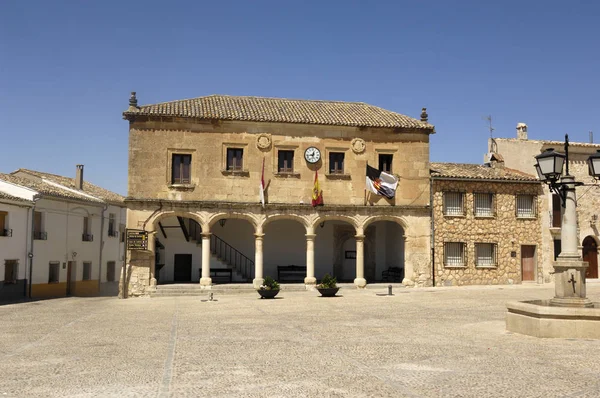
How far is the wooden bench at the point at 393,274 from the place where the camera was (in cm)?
2828

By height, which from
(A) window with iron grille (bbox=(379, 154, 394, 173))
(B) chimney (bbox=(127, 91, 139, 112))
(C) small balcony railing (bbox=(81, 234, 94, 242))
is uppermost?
(B) chimney (bbox=(127, 91, 139, 112))

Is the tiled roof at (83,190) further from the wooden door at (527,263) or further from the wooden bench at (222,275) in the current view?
the wooden door at (527,263)

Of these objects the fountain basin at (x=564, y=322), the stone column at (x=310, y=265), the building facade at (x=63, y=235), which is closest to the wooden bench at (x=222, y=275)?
the stone column at (x=310, y=265)

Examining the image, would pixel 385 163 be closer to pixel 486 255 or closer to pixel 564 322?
pixel 486 255

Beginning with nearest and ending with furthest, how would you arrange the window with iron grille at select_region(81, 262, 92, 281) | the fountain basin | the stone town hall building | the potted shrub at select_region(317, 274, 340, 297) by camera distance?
the fountain basin, the potted shrub at select_region(317, 274, 340, 297), the stone town hall building, the window with iron grille at select_region(81, 262, 92, 281)

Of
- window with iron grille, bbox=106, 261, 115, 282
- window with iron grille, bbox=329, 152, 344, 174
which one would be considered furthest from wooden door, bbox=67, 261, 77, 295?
window with iron grille, bbox=329, 152, 344, 174

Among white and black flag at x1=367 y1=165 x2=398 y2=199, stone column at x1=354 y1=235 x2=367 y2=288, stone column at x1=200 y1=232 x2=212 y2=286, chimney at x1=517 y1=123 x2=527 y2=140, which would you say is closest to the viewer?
stone column at x1=200 y1=232 x2=212 y2=286

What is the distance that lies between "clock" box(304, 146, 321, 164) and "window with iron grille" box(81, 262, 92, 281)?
16192 mm

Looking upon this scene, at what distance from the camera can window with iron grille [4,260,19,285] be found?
83.8 feet

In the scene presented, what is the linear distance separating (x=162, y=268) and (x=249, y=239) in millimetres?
4273

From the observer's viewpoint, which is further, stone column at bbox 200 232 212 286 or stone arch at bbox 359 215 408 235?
stone arch at bbox 359 215 408 235

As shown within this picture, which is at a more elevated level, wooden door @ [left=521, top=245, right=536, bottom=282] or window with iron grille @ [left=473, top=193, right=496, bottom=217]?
window with iron grille @ [left=473, top=193, right=496, bottom=217]

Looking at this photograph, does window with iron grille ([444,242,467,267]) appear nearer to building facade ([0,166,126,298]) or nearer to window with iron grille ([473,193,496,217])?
window with iron grille ([473,193,496,217])

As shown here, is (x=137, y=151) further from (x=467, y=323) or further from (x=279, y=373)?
(x=279, y=373)
